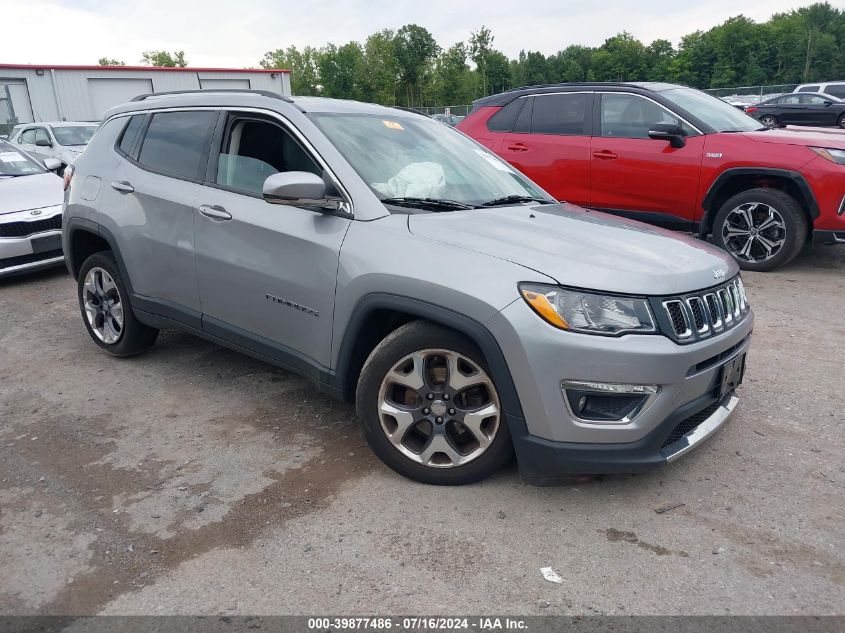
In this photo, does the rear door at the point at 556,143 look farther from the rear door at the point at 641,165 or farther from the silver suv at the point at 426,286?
the silver suv at the point at 426,286

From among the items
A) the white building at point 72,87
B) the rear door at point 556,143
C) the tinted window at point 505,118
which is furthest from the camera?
the white building at point 72,87

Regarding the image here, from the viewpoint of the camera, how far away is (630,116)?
7.36 metres

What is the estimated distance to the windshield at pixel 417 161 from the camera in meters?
3.51

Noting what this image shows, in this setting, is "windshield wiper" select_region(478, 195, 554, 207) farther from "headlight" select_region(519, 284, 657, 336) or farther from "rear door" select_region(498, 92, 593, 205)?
"rear door" select_region(498, 92, 593, 205)

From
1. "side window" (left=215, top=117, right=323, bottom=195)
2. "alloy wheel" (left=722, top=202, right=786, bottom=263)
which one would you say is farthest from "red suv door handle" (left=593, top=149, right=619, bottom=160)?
"side window" (left=215, top=117, right=323, bottom=195)

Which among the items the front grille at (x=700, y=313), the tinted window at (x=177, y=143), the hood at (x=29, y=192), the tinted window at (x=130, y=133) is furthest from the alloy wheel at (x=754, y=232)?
the hood at (x=29, y=192)

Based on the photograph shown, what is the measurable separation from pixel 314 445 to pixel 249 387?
3.24ft

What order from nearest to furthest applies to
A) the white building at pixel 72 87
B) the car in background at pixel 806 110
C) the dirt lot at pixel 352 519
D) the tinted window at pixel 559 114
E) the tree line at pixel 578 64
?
the dirt lot at pixel 352 519
the tinted window at pixel 559 114
the car in background at pixel 806 110
the white building at pixel 72 87
the tree line at pixel 578 64

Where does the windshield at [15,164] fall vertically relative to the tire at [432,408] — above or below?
above

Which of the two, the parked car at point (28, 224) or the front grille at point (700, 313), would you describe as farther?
the parked car at point (28, 224)

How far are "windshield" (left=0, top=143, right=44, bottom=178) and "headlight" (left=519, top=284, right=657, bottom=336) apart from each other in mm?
7907

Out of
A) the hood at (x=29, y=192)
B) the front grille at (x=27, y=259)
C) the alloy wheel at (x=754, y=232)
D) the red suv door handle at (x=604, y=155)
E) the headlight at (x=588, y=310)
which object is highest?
the red suv door handle at (x=604, y=155)

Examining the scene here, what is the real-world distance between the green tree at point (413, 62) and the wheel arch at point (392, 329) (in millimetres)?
80883

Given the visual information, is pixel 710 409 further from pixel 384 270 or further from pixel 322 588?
pixel 322 588
